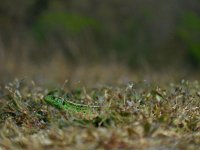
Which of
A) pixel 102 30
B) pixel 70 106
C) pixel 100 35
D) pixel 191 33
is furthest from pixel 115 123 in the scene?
pixel 102 30

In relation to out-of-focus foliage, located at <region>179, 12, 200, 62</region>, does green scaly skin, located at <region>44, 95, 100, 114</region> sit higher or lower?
lower

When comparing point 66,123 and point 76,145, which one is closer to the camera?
point 76,145

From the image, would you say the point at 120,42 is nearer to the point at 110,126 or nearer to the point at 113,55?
the point at 113,55

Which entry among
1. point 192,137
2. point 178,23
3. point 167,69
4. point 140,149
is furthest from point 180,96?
point 178,23

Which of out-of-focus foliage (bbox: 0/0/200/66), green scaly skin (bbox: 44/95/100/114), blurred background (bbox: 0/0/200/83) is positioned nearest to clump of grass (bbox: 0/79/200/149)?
green scaly skin (bbox: 44/95/100/114)

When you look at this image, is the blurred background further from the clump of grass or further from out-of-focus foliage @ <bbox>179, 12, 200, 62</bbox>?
the clump of grass

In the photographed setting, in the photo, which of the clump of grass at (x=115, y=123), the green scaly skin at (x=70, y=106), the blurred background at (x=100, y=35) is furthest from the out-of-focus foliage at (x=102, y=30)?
the green scaly skin at (x=70, y=106)
